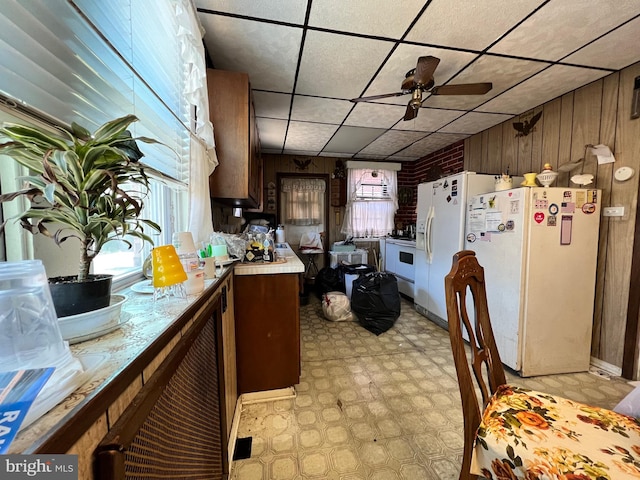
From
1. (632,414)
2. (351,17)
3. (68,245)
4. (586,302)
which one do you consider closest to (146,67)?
(68,245)

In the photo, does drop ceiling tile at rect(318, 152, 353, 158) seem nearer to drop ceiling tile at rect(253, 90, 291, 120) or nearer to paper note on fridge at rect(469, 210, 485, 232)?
drop ceiling tile at rect(253, 90, 291, 120)

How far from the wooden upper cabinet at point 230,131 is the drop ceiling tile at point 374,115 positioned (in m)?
1.31

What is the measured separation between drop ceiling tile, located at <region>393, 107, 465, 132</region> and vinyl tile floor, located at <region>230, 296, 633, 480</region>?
95.6 inches

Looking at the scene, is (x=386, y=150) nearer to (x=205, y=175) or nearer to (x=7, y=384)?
(x=205, y=175)

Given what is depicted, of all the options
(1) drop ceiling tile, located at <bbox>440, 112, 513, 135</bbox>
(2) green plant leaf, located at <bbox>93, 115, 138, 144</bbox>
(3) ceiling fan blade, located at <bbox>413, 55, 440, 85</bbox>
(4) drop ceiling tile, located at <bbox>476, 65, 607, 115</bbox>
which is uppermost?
(1) drop ceiling tile, located at <bbox>440, 112, 513, 135</bbox>

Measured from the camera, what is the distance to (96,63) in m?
0.76

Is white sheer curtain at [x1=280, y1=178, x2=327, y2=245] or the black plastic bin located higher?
white sheer curtain at [x1=280, y1=178, x2=327, y2=245]

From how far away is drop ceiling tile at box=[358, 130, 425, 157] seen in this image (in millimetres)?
3435

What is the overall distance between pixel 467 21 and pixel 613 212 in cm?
188

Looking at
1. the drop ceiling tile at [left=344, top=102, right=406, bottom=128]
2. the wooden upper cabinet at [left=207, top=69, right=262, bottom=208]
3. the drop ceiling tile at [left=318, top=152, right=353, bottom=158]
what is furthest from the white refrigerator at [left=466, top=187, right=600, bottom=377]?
the drop ceiling tile at [left=318, top=152, right=353, bottom=158]

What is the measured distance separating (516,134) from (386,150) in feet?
5.71

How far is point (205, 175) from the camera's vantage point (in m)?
1.46

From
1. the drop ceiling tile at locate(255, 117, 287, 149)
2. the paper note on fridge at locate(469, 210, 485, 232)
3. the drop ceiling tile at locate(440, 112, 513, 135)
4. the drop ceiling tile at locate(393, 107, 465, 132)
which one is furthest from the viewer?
the drop ceiling tile at locate(255, 117, 287, 149)

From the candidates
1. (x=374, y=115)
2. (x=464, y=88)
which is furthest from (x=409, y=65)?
(x=374, y=115)
